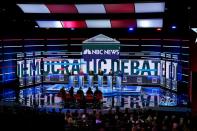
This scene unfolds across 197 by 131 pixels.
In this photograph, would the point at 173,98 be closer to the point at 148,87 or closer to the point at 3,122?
the point at 148,87

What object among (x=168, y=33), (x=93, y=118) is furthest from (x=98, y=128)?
(x=168, y=33)

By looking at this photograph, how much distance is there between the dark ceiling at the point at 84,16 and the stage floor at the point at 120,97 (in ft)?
9.71

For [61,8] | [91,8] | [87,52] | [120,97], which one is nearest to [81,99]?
[120,97]

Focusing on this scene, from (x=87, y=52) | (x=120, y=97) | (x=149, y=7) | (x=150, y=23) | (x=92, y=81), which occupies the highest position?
(x=149, y=7)

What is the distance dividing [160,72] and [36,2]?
25.2 feet

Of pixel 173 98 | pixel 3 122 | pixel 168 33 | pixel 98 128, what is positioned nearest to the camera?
pixel 3 122

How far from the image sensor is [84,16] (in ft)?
72.2

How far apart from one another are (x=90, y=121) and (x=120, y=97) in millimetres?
8013

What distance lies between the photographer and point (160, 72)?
23.4 m

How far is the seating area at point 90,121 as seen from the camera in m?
9.24

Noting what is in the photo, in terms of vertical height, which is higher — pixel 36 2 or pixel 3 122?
pixel 36 2

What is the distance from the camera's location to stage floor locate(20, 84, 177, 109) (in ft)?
59.3

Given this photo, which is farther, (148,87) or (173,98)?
(148,87)

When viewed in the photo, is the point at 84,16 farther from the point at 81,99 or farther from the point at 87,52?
the point at 81,99
